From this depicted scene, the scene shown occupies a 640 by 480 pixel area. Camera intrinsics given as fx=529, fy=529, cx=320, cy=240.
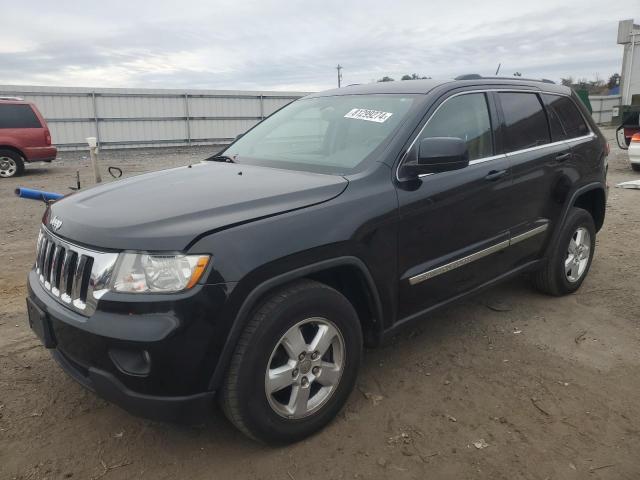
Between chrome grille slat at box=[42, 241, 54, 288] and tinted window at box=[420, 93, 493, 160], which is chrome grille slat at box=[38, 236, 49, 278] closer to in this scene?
chrome grille slat at box=[42, 241, 54, 288]

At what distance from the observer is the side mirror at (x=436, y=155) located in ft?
9.47

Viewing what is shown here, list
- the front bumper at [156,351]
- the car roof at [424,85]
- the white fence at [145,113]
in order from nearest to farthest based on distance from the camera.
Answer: the front bumper at [156,351] → the car roof at [424,85] → the white fence at [145,113]

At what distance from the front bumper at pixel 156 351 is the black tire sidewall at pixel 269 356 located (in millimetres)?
171

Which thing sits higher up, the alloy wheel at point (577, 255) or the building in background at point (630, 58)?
the building in background at point (630, 58)

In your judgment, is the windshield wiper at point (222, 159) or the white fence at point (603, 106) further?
the white fence at point (603, 106)

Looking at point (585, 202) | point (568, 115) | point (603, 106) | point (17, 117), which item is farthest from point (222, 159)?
Result: point (603, 106)

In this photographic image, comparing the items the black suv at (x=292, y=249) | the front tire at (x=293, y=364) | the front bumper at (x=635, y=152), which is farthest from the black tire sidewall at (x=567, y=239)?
the front bumper at (x=635, y=152)

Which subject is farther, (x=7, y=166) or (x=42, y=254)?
(x=7, y=166)

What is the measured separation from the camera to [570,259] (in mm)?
4512

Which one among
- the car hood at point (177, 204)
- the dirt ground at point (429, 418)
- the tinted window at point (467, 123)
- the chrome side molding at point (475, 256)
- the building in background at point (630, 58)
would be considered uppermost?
the building in background at point (630, 58)

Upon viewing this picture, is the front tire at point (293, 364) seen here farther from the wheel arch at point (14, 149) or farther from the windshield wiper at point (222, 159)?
the wheel arch at point (14, 149)

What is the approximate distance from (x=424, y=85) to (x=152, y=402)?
2539 mm

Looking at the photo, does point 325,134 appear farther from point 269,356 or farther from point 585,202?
point 585,202

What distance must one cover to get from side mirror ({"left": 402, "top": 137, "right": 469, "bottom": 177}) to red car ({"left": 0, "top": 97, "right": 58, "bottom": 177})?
1250 centimetres
